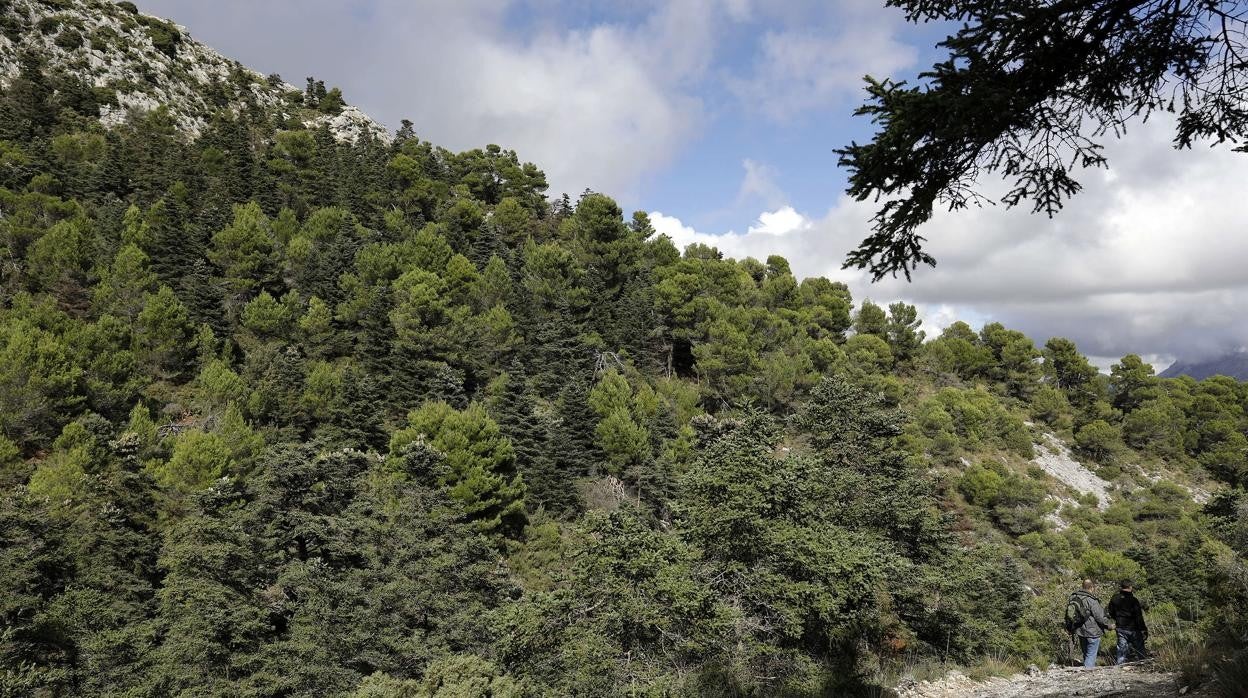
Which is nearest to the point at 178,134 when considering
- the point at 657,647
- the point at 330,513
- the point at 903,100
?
the point at 330,513

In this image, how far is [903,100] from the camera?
3.52m

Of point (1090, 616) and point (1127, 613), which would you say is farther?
point (1090, 616)

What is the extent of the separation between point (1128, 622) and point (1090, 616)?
452 mm

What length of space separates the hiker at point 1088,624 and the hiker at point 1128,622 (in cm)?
15

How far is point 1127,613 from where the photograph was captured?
8.02 m

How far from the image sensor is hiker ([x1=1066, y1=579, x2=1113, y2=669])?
8078 mm

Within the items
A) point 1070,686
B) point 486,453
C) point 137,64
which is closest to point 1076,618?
point 1070,686

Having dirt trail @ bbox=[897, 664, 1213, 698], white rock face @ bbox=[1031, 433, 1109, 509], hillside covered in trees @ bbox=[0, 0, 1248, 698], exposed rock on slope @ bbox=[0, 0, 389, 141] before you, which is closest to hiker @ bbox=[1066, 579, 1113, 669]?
dirt trail @ bbox=[897, 664, 1213, 698]

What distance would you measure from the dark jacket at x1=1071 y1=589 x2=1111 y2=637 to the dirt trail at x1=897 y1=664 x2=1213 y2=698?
554 millimetres

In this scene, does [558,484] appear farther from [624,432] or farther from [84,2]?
[84,2]

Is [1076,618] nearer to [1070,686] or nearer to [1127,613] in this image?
[1127,613]

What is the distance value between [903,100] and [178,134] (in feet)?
231

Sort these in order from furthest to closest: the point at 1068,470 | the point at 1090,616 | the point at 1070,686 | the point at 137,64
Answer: the point at 137,64
the point at 1068,470
the point at 1090,616
the point at 1070,686

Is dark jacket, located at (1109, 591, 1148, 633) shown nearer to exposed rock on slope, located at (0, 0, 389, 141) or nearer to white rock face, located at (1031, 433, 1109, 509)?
white rock face, located at (1031, 433, 1109, 509)
